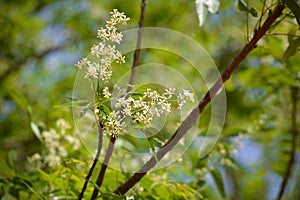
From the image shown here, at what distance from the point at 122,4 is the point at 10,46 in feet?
2.54

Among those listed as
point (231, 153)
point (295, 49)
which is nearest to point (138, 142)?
point (231, 153)

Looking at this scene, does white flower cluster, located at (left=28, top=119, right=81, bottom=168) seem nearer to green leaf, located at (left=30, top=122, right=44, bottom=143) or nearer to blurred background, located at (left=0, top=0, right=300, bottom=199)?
green leaf, located at (left=30, top=122, right=44, bottom=143)

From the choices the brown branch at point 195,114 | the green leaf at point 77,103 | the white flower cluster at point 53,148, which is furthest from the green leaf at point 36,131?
the green leaf at point 77,103

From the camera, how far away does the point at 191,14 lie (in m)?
2.55

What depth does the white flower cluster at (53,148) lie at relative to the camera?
1.10m

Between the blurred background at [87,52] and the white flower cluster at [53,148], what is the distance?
17.9 inches

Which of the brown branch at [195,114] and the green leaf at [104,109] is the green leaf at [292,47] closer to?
the brown branch at [195,114]

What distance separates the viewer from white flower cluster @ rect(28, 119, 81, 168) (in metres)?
1.10

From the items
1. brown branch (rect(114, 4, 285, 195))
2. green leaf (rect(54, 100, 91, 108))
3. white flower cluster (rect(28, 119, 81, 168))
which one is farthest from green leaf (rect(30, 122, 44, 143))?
Result: green leaf (rect(54, 100, 91, 108))

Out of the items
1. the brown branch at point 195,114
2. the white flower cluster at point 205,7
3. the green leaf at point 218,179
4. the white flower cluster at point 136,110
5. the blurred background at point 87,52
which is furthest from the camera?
the blurred background at point 87,52

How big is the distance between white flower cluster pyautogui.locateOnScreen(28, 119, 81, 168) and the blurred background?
1.49ft

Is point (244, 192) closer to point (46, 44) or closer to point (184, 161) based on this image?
point (46, 44)

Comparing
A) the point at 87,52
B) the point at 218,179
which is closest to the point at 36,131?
the point at 218,179

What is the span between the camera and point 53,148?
1149mm
